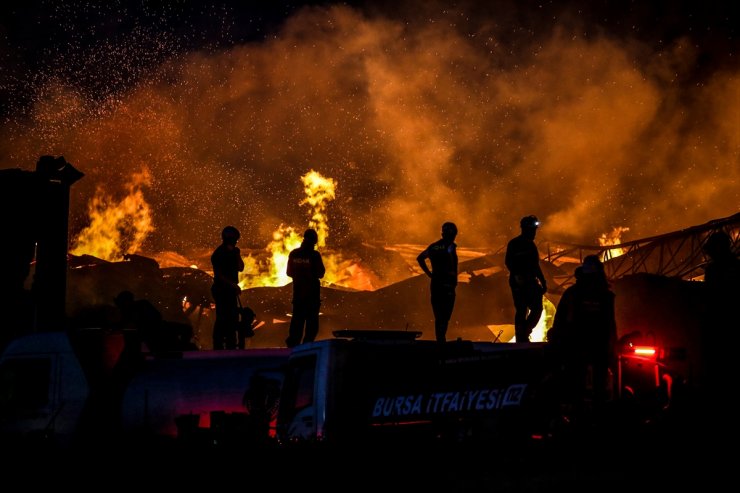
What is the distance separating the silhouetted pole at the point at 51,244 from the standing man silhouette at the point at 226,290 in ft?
10.0

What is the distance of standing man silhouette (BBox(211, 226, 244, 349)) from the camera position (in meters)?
12.0

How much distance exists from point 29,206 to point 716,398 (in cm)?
1201

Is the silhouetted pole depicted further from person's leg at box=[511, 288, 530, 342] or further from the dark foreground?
person's leg at box=[511, 288, 530, 342]

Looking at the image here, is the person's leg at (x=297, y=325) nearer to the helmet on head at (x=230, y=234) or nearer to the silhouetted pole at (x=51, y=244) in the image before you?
the helmet on head at (x=230, y=234)

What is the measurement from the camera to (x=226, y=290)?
39.4 feet

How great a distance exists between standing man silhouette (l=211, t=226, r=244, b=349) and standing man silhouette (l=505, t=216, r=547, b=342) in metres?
4.18

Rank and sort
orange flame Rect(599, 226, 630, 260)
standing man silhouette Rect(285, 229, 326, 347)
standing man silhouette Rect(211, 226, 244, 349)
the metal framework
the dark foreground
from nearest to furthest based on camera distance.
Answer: the dark foreground
standing man silhouette Rect(211, 226, 244, 349)
standing man silhouette Rect(285, 229, 326, 347)
the metal framework
orange flame Rect(599, 226, 630, 260)

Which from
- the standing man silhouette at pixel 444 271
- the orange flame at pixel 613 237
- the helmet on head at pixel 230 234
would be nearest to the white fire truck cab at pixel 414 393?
the standing man silhouette at pixel 444 271

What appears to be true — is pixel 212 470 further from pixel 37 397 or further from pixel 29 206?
pixel 29 206

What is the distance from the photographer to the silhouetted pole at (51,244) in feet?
44.0

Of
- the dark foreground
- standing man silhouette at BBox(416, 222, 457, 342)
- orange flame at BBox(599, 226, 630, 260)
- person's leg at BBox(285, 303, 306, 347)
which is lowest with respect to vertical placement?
the dark foreground

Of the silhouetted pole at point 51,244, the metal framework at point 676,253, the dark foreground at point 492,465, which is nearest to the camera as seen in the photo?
the dark foreground at point 492,465

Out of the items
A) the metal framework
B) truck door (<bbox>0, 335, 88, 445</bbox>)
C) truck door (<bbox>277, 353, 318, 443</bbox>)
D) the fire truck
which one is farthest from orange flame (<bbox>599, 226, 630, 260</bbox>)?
truck door (<bbox>277, 353, 318, 443</bbox>)

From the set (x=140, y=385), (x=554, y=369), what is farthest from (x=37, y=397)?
(x=554, y=369)
